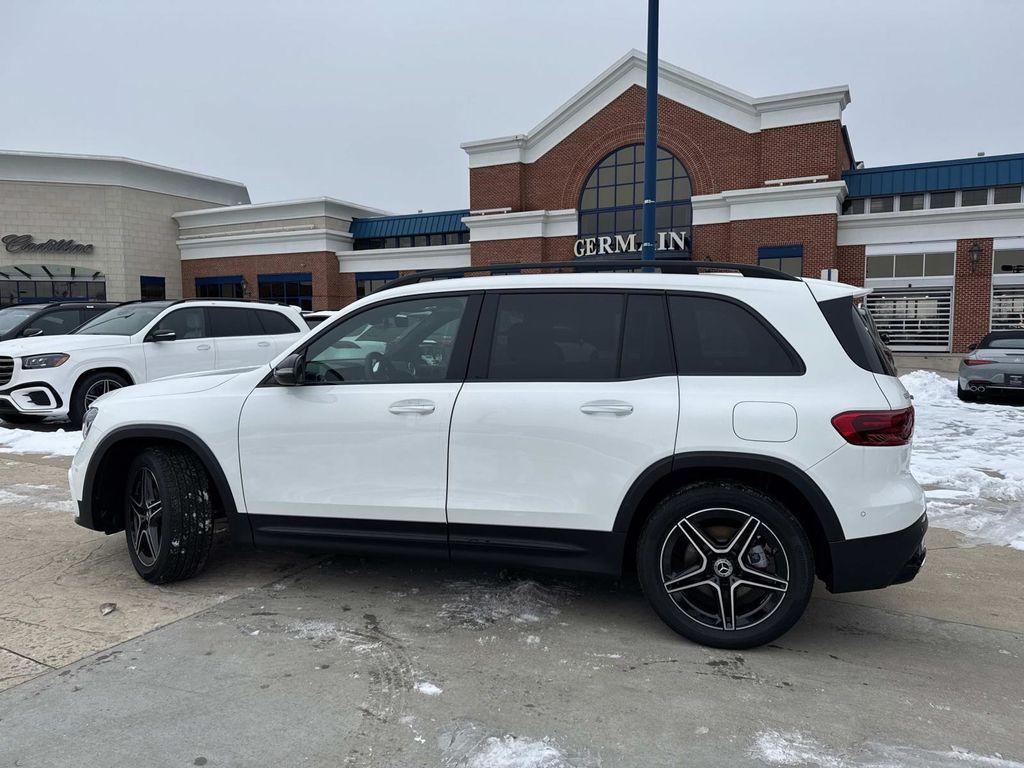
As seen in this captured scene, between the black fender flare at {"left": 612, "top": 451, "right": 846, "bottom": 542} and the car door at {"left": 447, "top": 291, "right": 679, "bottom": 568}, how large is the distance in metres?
0.05

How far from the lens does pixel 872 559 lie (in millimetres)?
3266

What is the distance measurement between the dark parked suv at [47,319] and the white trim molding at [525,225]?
19.4m

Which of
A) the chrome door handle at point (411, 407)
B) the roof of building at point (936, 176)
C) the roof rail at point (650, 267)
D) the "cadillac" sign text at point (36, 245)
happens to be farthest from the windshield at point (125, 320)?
the "cadillac" sign text at point (36, 245)

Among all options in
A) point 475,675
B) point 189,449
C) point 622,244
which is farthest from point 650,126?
point 622,244

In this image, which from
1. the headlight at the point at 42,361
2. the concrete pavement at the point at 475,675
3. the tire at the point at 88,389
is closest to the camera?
the concrete pavement at the point at 475,675

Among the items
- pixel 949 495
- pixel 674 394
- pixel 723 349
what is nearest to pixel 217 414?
pixel 674 394

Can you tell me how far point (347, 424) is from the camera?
3865 mm

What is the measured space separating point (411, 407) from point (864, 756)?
98.8 inches

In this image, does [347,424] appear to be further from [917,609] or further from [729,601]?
[917,609]

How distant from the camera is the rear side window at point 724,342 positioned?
135 inches

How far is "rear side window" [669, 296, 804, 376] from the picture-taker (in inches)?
135

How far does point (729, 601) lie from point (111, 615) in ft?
10.8

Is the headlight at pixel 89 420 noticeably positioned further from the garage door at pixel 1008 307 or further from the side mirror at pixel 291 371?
the garage door at pixel 1008 307

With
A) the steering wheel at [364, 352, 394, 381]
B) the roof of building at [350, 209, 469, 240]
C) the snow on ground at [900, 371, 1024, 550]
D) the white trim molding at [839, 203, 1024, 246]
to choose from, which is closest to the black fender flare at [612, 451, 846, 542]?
the steering wheel at [364, 352, 394, 381]
